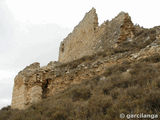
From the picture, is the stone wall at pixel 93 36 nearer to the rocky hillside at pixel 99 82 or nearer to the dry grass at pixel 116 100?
the rocky hillside at pixel 99 82

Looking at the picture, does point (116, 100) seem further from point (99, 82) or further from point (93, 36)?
point (93, 36)

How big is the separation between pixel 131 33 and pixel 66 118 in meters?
8.27

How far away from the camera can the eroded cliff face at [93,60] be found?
7645 mm

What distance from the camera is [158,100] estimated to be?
132 inches

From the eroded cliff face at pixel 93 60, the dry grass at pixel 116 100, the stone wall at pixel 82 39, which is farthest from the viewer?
the stone wall at pixel 82 39

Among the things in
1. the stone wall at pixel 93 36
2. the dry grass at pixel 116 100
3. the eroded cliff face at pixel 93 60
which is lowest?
the dry grass at pixel 116 100

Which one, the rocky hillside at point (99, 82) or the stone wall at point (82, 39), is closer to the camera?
the rocky hillside at point (99, 82)

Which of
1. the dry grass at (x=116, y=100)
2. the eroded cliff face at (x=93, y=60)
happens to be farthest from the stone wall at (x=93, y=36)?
the dry grass at (x=116, y=100)

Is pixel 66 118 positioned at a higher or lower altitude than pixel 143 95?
lower

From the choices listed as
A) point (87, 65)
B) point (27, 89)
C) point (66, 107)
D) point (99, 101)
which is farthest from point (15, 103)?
point (99, 101)

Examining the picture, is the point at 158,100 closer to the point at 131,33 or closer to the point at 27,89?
the point at 27,89

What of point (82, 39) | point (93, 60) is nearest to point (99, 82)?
point (93, 60)

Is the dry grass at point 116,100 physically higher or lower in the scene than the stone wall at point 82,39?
lower

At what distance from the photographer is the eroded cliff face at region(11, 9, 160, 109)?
25.1 ft
